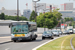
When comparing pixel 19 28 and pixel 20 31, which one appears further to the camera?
pixel 19 28

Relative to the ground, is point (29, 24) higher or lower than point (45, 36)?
higher

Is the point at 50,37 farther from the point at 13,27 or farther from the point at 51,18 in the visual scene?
the point at 51,18

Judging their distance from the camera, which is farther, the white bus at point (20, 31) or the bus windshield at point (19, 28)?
the bus windshield at point (19, 28)

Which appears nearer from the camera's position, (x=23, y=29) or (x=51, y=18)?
(x=23, y=29)

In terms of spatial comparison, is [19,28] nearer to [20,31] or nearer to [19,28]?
[19,28]

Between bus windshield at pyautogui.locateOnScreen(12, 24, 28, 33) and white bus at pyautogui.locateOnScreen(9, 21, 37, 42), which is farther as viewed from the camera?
bus windshield at pyautogui.locateOnScreen(12, 24, 28, 33)

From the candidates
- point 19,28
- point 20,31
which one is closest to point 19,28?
point 19,28

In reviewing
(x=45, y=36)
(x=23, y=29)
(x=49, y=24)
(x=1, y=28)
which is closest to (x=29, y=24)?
(x=23, y=29)

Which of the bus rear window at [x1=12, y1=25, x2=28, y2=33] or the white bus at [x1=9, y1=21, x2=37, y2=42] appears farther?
the bus rear window at [x1=12, y1=25, x2=28, y2=33]

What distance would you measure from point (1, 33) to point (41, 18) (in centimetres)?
4195

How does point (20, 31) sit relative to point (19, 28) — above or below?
below

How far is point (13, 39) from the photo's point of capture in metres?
30.7

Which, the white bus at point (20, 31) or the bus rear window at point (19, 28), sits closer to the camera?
the white bus at point (20, 31)

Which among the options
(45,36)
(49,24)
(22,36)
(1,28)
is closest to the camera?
(22,36)
